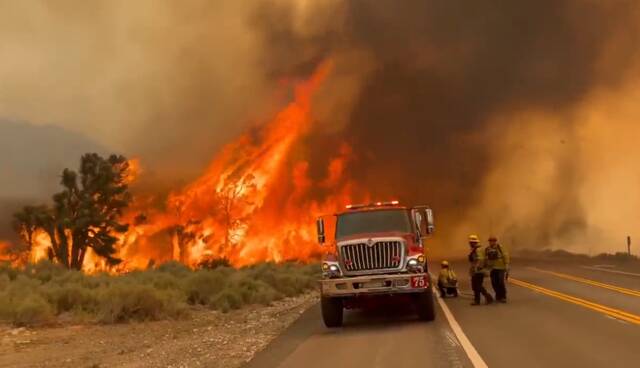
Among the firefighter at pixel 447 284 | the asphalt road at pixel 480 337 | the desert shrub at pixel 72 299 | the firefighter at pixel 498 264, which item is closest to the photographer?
the asphalt road at pixel 480 337

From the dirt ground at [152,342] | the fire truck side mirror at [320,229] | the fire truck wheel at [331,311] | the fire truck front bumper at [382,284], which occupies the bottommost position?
the dirt ground at [152,342]

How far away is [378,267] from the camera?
516 inches

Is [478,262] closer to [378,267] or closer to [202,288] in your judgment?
[378,267]

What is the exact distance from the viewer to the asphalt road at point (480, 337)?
8.71 m

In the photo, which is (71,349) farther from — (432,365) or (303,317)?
(432,365)

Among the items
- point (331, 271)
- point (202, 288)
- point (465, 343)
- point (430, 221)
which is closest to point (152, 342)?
point (331, 271)

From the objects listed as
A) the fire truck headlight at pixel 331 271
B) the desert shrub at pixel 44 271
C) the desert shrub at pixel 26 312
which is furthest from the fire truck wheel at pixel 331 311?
the desert shrub at pixel 44 271

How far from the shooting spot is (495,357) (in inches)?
343

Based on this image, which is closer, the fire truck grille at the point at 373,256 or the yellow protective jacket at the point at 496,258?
the fire truck grille at the point at 373,256

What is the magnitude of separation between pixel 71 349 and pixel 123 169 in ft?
145

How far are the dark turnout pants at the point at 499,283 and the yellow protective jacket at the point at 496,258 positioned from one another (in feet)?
0.61

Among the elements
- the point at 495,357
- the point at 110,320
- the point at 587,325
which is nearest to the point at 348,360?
the point at 495,357

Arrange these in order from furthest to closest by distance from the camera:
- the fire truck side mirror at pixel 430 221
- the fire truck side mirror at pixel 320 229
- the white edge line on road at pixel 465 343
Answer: the fire truck side mirror at pixel 320 229
the fire truck side mirror at pixel 430 221
the white edge line on road at pixel 465 343

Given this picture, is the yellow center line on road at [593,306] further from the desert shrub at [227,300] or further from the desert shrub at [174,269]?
the desert shrub at [174,269]
